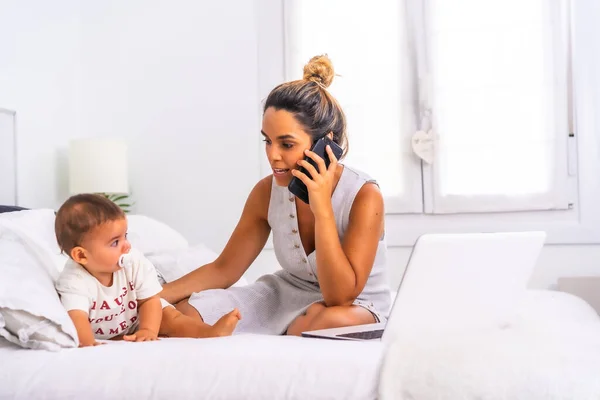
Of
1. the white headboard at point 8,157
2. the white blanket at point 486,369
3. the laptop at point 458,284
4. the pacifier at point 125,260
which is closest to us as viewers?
the white blanket at point 486,369

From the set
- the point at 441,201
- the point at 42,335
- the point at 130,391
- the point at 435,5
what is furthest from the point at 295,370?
the point at 435,5

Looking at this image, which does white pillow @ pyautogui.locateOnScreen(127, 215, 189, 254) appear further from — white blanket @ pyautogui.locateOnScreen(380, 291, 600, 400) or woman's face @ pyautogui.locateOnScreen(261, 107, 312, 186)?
white blanket @ pyautogui.locateOnScreen(380, 291, 600, 400)

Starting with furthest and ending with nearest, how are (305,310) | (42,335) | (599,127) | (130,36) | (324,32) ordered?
(130,36) < (324,32) < (599,127) < (305,310) < (42,335)

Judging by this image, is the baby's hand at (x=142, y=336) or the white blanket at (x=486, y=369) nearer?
the white blanket at (x=486, y=369)

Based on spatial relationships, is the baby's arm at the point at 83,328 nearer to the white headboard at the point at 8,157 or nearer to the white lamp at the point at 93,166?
the white headboard at the point at 8,157

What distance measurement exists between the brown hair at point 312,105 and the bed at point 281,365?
1.82 ft

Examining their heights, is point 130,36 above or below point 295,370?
above

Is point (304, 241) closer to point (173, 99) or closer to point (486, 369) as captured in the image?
point (486, 369)

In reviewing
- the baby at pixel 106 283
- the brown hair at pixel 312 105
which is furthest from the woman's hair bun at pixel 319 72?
the baby at pixel 106 283

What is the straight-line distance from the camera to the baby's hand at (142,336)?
1436 mm

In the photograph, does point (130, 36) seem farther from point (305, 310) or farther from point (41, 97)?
point (305, 310)

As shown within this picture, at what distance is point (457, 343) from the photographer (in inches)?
48.0

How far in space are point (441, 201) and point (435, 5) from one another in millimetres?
910

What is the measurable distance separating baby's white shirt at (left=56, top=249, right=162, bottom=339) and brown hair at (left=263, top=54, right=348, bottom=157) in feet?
1.57
